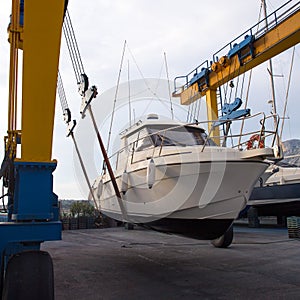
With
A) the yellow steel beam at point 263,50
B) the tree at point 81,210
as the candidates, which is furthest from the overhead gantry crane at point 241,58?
the tree at point 81,210

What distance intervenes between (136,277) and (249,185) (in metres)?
2.50

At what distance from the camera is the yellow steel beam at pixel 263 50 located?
9.68 metres

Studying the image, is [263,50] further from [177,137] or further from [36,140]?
[36,140]

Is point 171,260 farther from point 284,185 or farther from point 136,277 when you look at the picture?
point 284,185

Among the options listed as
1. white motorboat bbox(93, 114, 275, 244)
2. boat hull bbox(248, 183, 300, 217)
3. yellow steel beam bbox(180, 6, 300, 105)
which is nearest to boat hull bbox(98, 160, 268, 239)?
white motorboat bbox(93, 114, 275, 244)

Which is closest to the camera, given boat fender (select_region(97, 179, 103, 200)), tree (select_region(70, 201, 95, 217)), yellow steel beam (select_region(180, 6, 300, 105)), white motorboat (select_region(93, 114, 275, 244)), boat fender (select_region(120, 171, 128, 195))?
white motorboat (select_region(93, 114, 275, 244))

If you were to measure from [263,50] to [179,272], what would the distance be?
8211 mm

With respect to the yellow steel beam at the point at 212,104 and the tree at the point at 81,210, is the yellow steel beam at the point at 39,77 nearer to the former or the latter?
the yellow steel beam at the point at 212,104

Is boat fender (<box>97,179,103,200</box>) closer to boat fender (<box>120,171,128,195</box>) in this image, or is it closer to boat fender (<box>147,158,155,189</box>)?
boat fender (<box>120,171,128,195</box>)

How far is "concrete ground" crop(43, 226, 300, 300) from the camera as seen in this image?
14.0ft

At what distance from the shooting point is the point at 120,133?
905cm

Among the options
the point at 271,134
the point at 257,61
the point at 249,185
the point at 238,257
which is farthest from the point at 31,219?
the point at 257,61

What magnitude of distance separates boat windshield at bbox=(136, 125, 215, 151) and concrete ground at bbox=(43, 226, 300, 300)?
245cm

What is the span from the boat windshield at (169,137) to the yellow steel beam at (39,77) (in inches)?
136
